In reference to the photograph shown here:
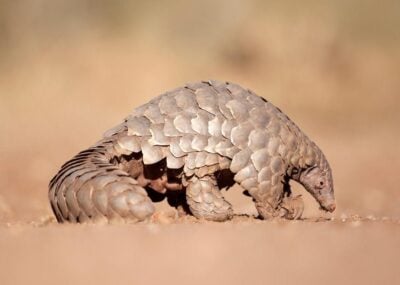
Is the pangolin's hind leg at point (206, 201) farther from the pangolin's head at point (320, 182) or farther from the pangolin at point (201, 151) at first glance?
the pangolin's head at point (320, 182)

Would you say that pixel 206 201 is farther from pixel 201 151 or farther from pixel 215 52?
pixel 215 52

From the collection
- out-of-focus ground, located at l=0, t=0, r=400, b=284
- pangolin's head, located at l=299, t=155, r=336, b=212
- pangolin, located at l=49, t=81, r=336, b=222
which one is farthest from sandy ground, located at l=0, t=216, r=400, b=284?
out-of-focus ground, located at l=0, t=0, r=400, b=284

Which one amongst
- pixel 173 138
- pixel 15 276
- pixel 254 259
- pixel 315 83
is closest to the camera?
pixel 15 276

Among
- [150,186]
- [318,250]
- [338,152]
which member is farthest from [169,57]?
[318,250]

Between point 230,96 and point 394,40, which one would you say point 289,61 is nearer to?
point 394,40

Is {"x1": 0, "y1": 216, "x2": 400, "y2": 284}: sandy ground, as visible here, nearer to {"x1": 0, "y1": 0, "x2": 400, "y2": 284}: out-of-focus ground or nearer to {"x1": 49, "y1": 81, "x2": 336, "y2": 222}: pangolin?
{"x1": 49, "y1": 81, "x2": 336, "y2": 222}: pangolin
